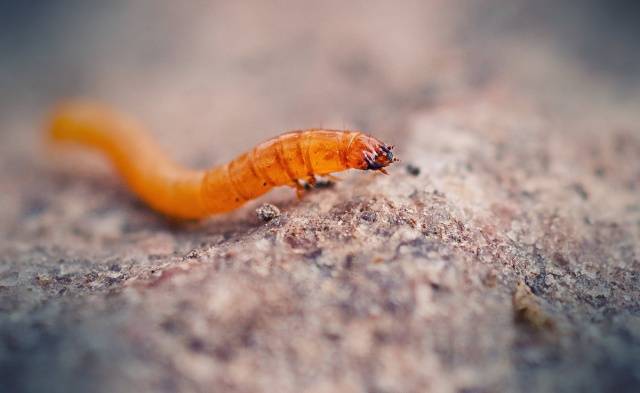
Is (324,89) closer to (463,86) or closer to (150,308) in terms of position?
(463,86)

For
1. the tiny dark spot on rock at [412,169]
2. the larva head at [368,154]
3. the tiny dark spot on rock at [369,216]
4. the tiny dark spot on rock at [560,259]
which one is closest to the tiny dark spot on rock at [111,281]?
the tiny dark spot on rock at [369,216]

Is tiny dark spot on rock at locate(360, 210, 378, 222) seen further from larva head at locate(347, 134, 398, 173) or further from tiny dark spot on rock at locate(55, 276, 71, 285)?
tiny dark spot on rock at locate(55, 276, 71, 285)

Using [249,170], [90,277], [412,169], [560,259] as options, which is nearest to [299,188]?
[249,170]

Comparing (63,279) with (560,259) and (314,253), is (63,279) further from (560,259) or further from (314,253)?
(560,259)

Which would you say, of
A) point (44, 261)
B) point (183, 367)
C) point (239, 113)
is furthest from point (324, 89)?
point (183, 367)

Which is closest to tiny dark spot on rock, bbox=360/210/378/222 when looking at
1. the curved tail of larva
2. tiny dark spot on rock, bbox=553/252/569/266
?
tiny dark spot on rock, bbox=553/252/569/266

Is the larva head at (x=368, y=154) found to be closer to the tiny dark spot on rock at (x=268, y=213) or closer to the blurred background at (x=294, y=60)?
the tiny dark spot on rock at (x=268, y=213)
